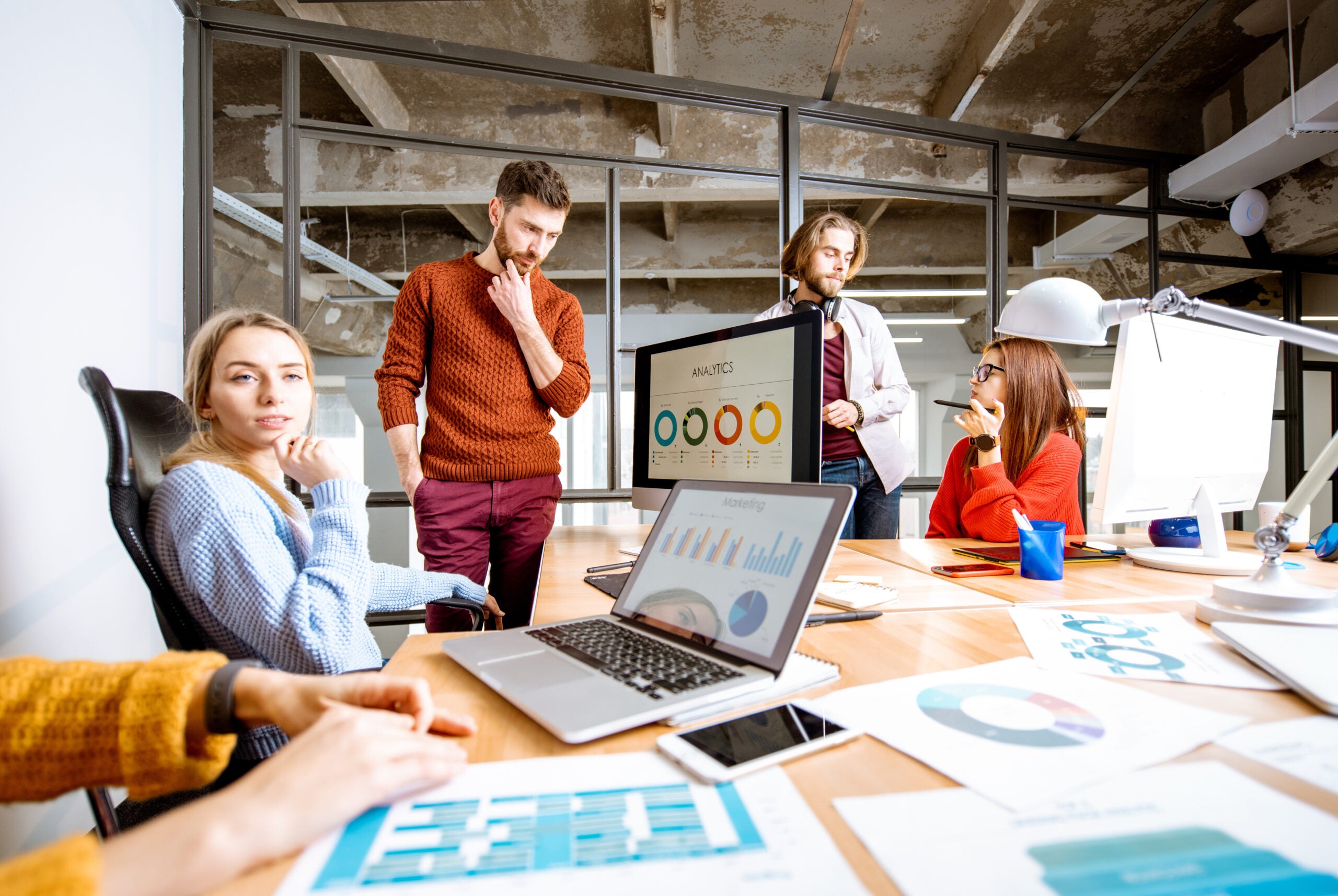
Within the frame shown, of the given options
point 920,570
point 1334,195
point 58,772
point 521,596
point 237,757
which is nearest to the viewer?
point 58,772

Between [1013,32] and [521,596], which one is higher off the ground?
[1013,32]

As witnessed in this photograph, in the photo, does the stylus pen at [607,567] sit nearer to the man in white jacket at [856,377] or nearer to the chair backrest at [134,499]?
the chair backrest at [134,499]

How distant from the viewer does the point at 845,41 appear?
3020 millimetres

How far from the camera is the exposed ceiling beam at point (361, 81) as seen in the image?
2.95 metres

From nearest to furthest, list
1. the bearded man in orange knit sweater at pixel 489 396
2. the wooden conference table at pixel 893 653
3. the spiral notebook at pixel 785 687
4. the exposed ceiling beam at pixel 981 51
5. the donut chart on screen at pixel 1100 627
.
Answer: the wooden conference table at pixel 893 653
the spiral notebook at pixel 785 687
the donut chart on screen at pixel 1100 627
the bearded man in orange knit sweater at pixel 489 396
the exposed ceiling beam at pixel 981 51

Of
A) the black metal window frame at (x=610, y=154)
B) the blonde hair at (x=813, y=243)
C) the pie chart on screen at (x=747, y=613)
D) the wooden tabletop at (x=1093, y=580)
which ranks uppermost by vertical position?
the black metal window frame at (x=610, y=154)

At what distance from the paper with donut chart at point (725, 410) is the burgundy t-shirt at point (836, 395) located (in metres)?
0.73

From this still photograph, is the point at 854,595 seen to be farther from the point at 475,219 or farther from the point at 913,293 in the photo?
the point at 913,293

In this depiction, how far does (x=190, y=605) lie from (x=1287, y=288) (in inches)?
249

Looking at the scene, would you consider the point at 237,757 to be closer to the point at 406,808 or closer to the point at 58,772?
the point at 58,772

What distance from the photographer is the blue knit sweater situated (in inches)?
35.4

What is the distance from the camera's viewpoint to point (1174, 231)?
15.3ft

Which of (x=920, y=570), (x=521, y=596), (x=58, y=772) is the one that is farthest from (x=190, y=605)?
(x=920, y=570)

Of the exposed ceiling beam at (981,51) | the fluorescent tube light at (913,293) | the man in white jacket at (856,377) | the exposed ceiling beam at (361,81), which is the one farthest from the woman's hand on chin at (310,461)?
the fluorescent tube light at (913,293)
